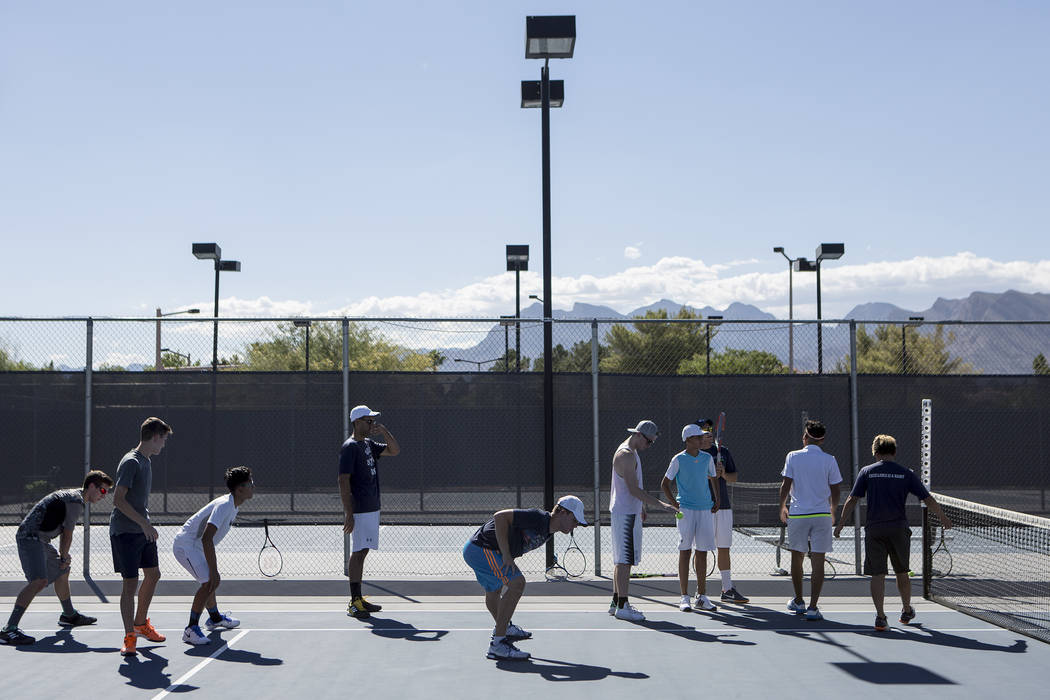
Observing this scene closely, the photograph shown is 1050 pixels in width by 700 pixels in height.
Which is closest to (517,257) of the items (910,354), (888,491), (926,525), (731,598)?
(731,598)

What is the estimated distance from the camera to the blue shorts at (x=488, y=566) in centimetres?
748

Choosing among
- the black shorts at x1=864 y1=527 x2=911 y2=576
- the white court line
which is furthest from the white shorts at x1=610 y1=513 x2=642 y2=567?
the white court line

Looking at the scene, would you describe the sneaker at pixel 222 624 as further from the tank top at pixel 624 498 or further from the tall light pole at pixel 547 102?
the tall light pole at pixel 547 102

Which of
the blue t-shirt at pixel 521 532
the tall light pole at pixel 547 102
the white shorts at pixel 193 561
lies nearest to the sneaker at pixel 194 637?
the white shorts at pixel 193 561

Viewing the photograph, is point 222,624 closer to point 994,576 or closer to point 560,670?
point 560,670

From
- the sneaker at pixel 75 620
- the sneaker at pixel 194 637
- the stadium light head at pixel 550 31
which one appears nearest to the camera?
the sneaker at pixel 194 637

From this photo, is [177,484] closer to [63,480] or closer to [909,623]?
[63,480]

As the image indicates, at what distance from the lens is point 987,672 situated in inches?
280

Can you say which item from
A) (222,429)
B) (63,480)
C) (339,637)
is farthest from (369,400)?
(339,637)

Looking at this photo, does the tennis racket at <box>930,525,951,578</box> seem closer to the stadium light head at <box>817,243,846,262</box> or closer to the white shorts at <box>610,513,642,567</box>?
the white shorts at <box>610,513,642,567</box>

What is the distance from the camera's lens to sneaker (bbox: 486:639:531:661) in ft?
24.5

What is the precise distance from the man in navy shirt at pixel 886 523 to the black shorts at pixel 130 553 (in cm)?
581

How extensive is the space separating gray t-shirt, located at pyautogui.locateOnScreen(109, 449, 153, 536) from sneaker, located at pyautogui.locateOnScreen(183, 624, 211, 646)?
3.00 ft

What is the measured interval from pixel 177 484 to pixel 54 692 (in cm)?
828
